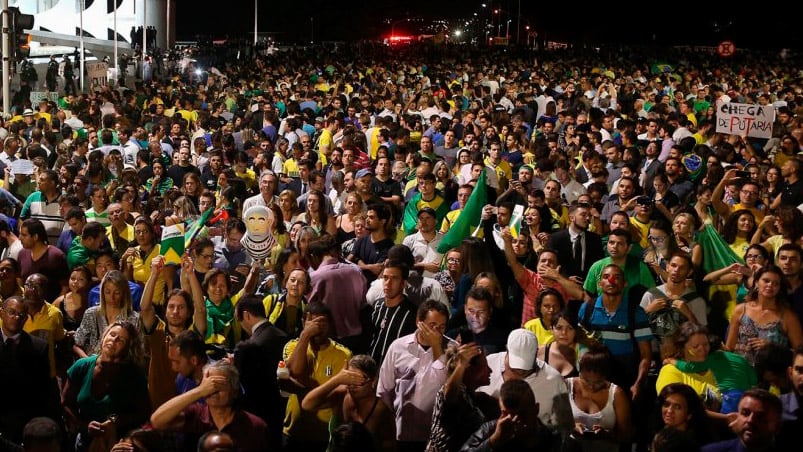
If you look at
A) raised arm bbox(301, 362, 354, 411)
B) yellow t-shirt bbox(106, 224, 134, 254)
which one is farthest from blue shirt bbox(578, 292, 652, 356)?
yellow t-shirt bbox(106, 224, 134, 254)

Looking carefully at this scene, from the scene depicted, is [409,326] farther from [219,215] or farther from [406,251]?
[219,215]

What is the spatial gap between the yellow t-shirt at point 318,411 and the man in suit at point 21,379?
1.50 m

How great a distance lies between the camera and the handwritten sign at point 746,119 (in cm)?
1458

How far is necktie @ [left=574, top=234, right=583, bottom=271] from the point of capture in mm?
9766

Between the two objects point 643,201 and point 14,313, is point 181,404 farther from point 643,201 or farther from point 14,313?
point 643,201

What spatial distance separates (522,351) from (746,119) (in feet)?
29.5

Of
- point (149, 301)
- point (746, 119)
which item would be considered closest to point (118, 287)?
point (149, 301)

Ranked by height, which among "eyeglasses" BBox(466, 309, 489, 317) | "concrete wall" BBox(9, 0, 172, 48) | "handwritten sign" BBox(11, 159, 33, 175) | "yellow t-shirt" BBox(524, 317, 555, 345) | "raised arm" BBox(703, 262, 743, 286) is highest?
"concrete wall" BBox(9, 0, 172, 48)

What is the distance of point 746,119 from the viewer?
14734 mm

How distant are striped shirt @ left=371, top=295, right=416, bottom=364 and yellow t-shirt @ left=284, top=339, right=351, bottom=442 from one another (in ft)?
2.33

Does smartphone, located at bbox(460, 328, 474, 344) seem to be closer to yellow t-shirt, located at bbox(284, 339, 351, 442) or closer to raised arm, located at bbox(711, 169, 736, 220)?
yellow t-shirt, located at bbox(284, 339, 351, 442)

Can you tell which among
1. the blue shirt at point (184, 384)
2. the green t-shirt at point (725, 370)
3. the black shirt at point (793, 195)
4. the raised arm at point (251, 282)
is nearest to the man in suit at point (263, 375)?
the blue shirt at point (184, 384)

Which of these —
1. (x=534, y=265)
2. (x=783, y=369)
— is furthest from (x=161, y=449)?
(x=534, y=265)

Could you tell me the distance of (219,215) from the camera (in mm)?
11164
